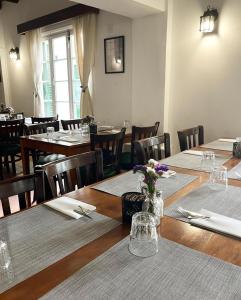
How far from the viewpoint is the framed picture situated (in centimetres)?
378

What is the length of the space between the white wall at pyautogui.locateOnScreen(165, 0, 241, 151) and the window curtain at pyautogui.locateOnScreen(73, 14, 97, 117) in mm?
1444

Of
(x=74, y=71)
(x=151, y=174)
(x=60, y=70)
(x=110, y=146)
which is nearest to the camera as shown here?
(x=151, y=174)

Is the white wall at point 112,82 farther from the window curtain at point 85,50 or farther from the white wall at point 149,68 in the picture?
the white wall at point 149,68

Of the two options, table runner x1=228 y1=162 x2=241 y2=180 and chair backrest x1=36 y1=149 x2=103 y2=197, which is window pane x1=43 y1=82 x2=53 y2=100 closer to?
chair backrest x1=36 y1=149 x2=103 y2=197

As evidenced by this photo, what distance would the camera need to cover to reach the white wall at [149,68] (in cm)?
321

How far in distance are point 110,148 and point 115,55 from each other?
6.36 feet

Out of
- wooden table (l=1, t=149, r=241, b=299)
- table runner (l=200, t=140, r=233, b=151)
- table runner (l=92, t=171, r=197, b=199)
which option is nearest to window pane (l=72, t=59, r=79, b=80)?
table runner (l=200, t=140, r=233, b=151)

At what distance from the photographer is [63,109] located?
5.26 metres

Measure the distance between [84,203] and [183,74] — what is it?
258cm

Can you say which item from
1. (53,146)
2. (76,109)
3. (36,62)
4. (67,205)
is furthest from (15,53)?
(67,205)

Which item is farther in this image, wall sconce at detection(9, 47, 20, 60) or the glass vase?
wall sconce at detection(9, 47, 20, 60)

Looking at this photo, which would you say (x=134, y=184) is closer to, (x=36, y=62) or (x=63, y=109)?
(x=63, y=109)

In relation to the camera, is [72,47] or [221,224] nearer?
[221,224]

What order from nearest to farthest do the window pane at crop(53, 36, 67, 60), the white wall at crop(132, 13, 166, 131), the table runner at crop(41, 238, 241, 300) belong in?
the table runner at crop(41, 238, 241, 300) → the white wall at crop(132, 13, 166, 131) → the window pane at crop(53, 36, 67, 60)
